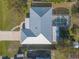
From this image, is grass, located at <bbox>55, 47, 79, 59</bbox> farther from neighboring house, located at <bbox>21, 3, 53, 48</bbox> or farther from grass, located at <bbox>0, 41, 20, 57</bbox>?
grass, located at <bbox>0, 41, 20, 57</bbox>

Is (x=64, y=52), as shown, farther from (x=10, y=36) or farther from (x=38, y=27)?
(x=10, y=36)

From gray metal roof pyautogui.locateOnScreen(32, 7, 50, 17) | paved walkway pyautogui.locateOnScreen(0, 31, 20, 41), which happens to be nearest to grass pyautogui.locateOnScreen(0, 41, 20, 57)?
paved walkway pyautogui.locateOnScreen(0, 31, 20, 41)

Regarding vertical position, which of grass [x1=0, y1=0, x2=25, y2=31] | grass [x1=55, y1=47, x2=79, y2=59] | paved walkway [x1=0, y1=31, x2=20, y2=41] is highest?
grass [x1=0, y1=0, x2=25, y2=31]

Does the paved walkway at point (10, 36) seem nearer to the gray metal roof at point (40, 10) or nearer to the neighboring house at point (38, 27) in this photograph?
the neighboring house at point (38, 27)

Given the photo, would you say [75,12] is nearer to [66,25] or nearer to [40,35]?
[66,25]

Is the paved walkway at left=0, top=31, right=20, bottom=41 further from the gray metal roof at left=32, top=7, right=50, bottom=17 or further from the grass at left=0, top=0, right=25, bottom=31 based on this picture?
the gray metal roof at left=32, top=7, right=50, bottom=17

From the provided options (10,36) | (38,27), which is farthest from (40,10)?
(10,36)

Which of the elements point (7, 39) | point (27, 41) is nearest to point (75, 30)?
point (27, 41)

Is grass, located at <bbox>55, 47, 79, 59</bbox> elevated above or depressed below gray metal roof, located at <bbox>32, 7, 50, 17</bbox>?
below
